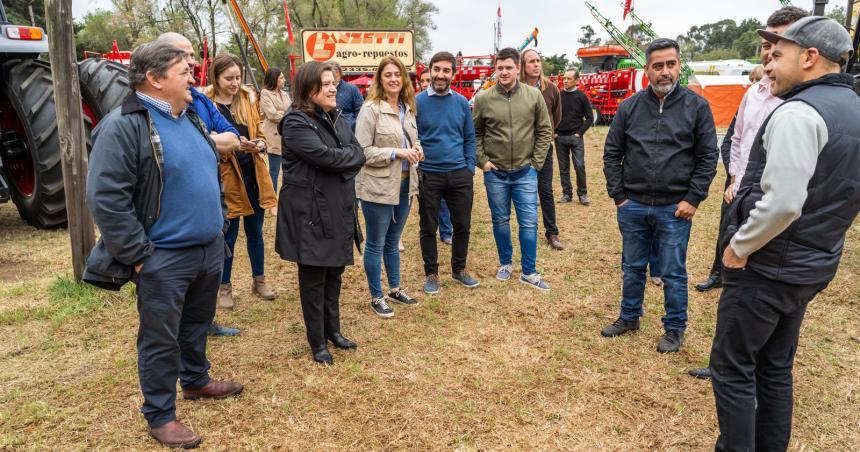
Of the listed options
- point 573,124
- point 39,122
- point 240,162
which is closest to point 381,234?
point 240,162

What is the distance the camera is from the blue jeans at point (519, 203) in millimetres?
4480

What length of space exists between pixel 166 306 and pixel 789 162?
2.43 m

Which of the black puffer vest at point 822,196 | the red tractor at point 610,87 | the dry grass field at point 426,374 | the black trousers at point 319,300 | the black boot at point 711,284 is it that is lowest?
the dry grass field at point 426,374

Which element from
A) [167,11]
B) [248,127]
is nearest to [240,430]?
[248,127]

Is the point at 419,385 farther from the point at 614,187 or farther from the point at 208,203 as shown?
the point at 614,187

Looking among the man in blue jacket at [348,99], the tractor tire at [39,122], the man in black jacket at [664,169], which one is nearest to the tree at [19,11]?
the tractor tire at [39,122]

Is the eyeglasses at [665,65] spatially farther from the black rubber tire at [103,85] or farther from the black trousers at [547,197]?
→ the black rubber tire at [103,85]

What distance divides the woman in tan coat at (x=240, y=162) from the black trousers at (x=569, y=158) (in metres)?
4.46

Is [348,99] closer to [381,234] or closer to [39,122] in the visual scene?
[381,234]

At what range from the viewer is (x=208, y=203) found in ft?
8.15

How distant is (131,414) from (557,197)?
635 centimetres

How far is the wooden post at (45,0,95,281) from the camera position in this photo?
3.82m

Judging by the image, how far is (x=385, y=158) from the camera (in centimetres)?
373

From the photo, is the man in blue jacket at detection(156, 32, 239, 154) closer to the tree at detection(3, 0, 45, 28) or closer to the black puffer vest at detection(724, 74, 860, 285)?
the black puffer vest at detection(724, 74, 860, 285)
